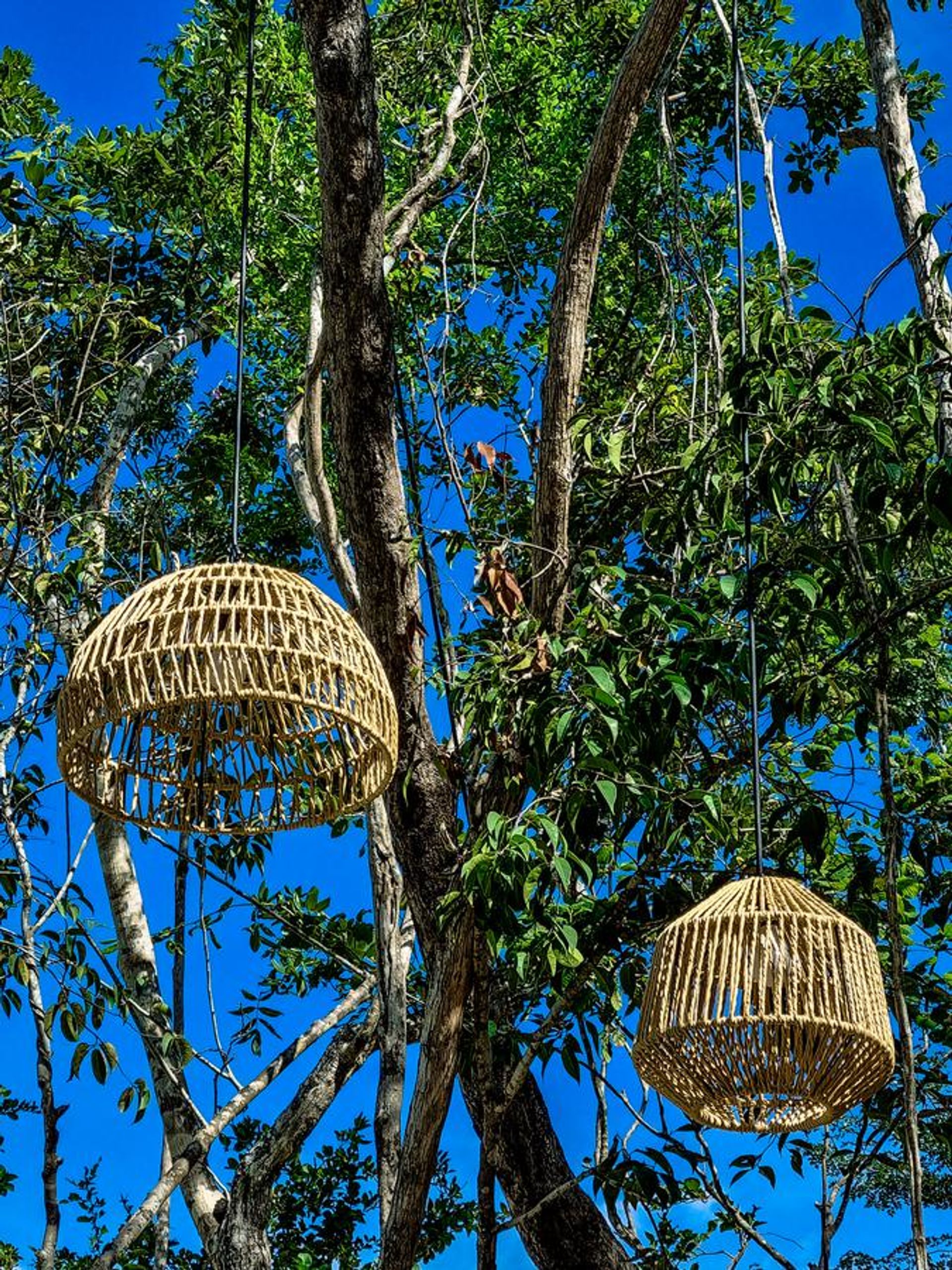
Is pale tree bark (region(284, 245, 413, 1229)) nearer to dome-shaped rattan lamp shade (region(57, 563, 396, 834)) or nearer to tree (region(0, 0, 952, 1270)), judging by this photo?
tree (region(0, 0, 952, 1270))

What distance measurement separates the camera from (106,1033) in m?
3.57

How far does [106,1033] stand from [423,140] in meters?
2.72

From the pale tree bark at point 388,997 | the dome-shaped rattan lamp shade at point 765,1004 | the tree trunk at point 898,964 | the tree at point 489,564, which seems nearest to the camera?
the dome-shaped rattan lamp shade at point 765,1004

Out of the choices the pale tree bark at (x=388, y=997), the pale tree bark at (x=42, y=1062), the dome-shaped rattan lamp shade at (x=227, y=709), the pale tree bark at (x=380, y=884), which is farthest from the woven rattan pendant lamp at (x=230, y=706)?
the pale tree bark at (x=42, y=1062)

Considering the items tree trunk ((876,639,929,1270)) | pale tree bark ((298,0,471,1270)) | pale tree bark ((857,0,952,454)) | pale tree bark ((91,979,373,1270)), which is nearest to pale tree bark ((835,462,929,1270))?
tree trunk ((876,639,929,1270))

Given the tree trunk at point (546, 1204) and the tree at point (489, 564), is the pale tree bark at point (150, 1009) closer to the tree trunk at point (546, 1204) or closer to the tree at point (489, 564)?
the tree at point (489, 564)

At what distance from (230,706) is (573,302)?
3.97 feet

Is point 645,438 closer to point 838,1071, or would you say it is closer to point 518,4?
point 838,1071

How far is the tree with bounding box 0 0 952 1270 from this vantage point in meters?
2.90

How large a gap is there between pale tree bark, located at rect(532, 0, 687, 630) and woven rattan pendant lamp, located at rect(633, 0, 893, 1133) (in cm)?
70

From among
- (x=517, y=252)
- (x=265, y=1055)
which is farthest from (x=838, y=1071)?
(x=517, y=252)

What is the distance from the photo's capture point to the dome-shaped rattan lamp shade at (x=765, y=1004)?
2117 millimetres

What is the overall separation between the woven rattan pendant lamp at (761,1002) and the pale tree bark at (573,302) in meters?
0.70

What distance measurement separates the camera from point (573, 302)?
313cm
